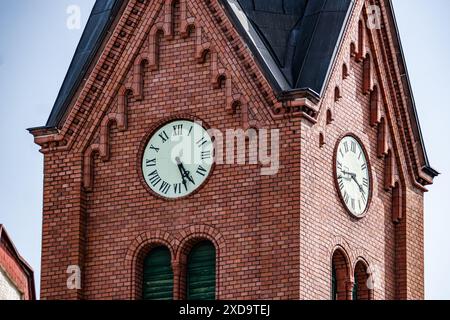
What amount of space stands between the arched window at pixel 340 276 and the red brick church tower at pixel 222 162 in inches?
1.4

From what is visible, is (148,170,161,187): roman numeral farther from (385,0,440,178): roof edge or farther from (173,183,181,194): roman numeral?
(385,0,440,178): roof edge

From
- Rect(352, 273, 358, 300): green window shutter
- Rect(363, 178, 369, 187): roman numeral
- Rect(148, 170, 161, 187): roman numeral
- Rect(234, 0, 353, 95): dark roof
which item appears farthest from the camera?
Rect(363, 178, 369, 187): roman numeral

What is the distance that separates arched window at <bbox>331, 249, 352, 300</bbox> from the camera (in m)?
59.7

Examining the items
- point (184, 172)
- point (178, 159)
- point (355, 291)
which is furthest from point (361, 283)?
point (178, 159)

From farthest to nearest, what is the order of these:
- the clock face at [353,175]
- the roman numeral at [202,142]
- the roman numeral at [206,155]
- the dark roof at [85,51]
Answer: the dark roof at [85,51] → the clock face at [353,175] → the roman numeral at [202,142] → the roman numeral at [206,155]

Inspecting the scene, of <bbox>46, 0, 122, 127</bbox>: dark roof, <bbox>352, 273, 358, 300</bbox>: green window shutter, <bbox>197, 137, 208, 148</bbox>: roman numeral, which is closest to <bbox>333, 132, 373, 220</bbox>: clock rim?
<bbox>352, 273, 358, 300</bbox>: green window shutter

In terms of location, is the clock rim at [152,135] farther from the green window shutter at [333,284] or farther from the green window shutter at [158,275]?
the green window shutter at [333,284]

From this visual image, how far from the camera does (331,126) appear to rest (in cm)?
6031

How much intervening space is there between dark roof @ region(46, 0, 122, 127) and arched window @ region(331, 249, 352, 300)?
6.36 meters

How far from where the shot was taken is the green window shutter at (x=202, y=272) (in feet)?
193

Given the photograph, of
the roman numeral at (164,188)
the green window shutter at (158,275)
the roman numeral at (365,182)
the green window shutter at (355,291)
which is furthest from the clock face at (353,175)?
the green window shutter at (158,275)
